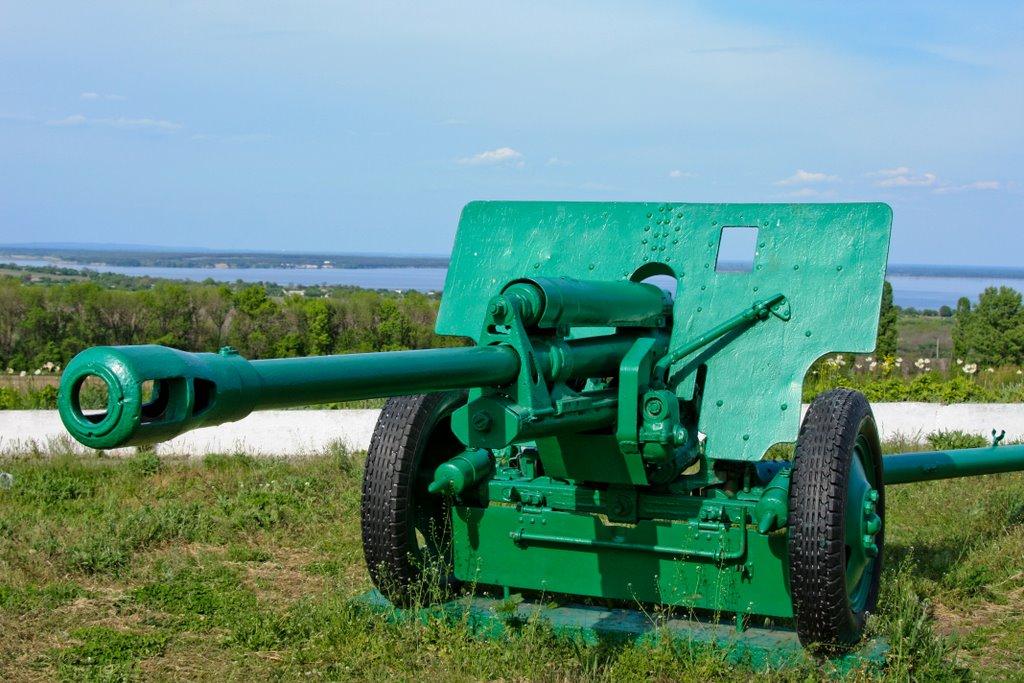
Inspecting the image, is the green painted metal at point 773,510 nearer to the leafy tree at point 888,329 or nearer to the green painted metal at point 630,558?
the green painted metal at point 630,558

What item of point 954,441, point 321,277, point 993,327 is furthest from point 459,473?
point 321,277

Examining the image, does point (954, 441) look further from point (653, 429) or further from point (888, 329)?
point (888, 329)

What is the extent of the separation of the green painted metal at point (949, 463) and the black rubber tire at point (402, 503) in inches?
84.1

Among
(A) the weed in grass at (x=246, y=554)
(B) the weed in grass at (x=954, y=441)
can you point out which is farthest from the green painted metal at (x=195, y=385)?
(B) the weed in grass at (x=954, y=441)

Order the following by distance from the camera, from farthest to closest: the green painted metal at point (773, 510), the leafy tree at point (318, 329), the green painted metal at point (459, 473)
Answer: the leafy tree at point (318, 329) → the green painted metal at point (459, 473) → the green painted metal at point (773, 510)

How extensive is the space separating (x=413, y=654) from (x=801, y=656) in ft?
4.96

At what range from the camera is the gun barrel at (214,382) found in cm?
266

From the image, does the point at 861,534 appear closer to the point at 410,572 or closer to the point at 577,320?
the point at 577,320

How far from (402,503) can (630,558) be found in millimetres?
977

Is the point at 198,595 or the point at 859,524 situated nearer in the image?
the point at 859,524

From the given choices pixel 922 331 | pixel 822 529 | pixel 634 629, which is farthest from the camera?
A: pixel 922 331

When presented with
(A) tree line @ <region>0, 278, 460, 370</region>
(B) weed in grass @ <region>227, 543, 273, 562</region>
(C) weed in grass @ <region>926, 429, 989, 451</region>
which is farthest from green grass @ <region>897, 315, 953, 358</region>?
(B) weed in grass @ <region>227, 543, 273, 562</region>

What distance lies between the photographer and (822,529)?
14.0 feet

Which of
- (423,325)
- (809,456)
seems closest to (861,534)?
(809,456)
